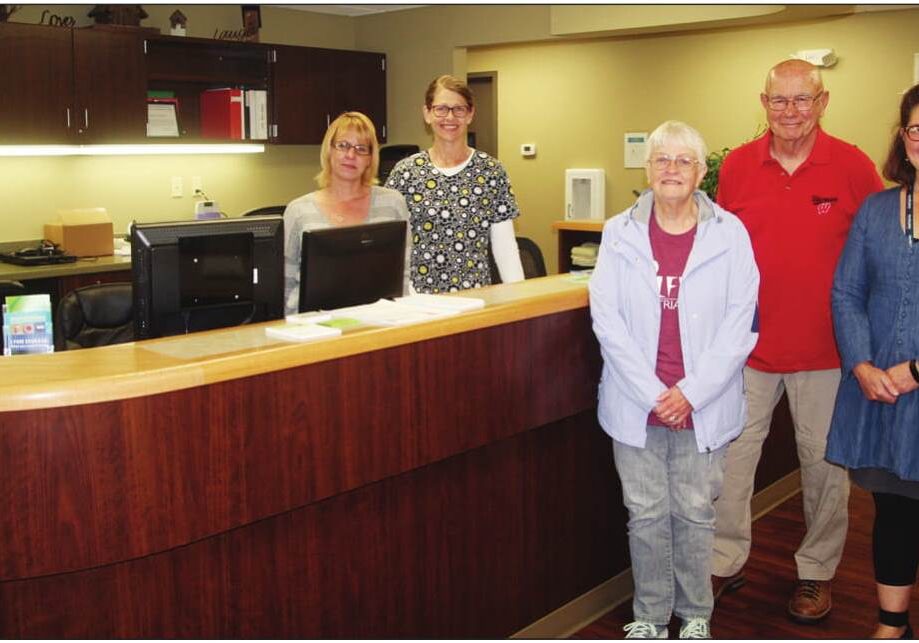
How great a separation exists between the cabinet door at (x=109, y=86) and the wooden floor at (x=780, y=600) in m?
4.25

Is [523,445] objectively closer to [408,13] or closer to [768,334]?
[768,334]

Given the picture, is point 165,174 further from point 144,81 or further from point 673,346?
point 673,346

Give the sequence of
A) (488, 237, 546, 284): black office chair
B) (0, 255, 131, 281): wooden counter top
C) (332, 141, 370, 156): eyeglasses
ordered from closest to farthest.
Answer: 1. (332, 141, 370, 156): eyeglasses
2. (488, 237, 546, 284): black office chair
3. (0, 255, 131, 281): wooden counter top

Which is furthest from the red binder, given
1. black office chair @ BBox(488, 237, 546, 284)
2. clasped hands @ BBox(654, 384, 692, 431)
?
clasped hands @ BBox(654, 384, 692, 431)

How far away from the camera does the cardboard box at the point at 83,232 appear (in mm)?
5734

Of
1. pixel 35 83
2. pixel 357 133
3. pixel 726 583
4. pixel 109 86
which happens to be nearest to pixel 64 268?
pixel 35 83

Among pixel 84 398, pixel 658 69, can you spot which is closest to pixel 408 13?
pixel 658 69

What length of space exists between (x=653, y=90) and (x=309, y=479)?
614cm

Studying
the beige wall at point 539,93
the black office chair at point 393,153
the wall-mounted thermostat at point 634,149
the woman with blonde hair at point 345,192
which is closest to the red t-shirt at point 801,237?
the woman with blonde hair at point 345,192

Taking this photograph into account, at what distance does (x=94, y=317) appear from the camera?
3.28 metres

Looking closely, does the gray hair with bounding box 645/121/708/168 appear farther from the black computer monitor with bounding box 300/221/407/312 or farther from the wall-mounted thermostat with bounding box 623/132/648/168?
the wall-mounted thermostat with bounding box 623/132/648/168

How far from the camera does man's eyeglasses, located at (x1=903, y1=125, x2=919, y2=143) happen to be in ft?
8.36

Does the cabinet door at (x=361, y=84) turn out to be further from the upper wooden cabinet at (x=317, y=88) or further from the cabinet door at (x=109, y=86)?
the cabinet door at (x=109, y=86)

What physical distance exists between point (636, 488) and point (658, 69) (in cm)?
551
